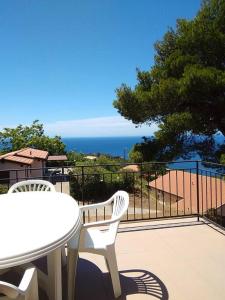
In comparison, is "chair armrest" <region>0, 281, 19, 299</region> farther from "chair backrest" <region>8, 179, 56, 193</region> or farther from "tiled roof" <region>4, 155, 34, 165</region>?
"tiled roof" <region>4, 155, 34, 165</region>

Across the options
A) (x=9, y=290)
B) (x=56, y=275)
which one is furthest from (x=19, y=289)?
(x=56, y=275)

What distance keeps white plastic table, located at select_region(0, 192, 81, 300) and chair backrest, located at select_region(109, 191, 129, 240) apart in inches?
13.0

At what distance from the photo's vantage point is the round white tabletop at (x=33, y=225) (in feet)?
5.17

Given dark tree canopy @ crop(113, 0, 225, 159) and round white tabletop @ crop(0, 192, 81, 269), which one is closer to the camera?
round white tabletop @ crop(0, 192, 81, 269)

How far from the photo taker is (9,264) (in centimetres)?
147

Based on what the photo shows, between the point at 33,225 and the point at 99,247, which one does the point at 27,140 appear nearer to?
the point at 99,247

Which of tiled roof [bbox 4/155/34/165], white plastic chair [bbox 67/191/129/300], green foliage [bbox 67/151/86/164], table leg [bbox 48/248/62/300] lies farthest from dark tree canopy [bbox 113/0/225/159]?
green foliage [bbox 67/151/86/164]

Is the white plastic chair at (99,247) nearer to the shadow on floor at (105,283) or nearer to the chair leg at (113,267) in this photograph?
the chair leg at (113,267)

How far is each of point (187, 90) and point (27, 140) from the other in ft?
64.4

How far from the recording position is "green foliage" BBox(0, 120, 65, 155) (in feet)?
81.3

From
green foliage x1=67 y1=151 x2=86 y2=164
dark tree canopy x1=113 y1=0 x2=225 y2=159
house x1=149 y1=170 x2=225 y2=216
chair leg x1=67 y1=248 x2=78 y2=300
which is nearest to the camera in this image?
chair leg x1=67 y1=248 x2=78 y2=300

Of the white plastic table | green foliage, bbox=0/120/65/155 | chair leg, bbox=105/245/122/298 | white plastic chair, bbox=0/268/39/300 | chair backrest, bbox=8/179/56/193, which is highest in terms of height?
green foliage, bbox=0/120/65/155

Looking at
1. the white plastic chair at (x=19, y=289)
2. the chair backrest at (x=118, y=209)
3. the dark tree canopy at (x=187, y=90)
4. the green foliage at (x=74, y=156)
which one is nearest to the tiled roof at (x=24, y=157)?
the green foliage at (x=74, y=156)

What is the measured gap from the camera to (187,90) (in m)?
7.66
